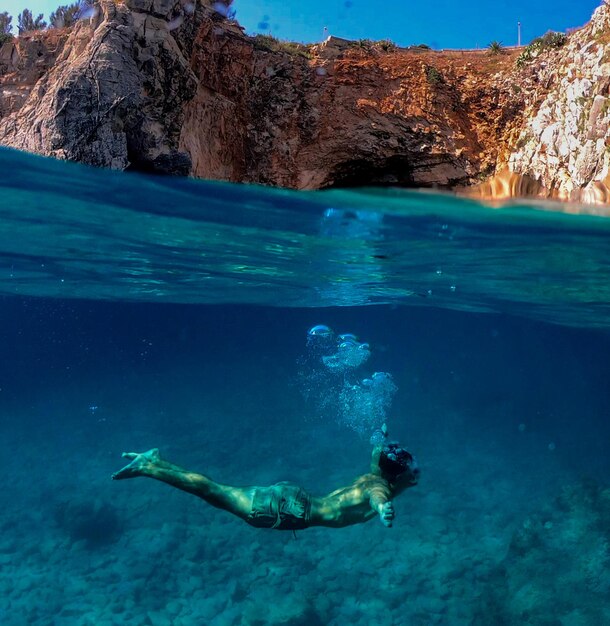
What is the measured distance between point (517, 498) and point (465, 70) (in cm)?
1441

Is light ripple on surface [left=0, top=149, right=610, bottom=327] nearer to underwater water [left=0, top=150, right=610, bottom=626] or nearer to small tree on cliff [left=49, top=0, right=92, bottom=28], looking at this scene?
underwater water [left=0, top=150, right=610, bottom=626]

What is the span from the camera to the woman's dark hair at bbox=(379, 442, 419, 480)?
7625 mm

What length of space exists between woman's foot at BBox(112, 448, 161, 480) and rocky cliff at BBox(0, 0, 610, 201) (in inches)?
276

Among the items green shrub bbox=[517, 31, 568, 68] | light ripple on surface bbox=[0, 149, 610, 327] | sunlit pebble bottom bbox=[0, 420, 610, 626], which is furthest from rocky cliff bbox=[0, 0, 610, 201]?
sunlit pebble bottom bbox=[0, 420, 610, 626]

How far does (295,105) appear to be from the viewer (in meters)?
14.9

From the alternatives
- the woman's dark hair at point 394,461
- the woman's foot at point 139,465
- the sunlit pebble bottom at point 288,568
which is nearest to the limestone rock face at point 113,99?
the woman's foot at point 139,465

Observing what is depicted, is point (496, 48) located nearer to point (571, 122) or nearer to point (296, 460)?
point (571, 122)

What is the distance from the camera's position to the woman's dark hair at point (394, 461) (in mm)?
7625

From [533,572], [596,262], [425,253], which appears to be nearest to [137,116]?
[425,253]

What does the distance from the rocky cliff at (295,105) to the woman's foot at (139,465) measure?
7.00 m

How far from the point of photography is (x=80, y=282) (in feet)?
80.3

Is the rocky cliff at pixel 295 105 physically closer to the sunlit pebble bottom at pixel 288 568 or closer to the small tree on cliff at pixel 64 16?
the small tree on cliff at pixel 64 16

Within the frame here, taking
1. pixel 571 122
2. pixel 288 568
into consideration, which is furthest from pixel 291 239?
pixel 288 568

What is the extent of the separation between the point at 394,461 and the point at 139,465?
3974 mm
